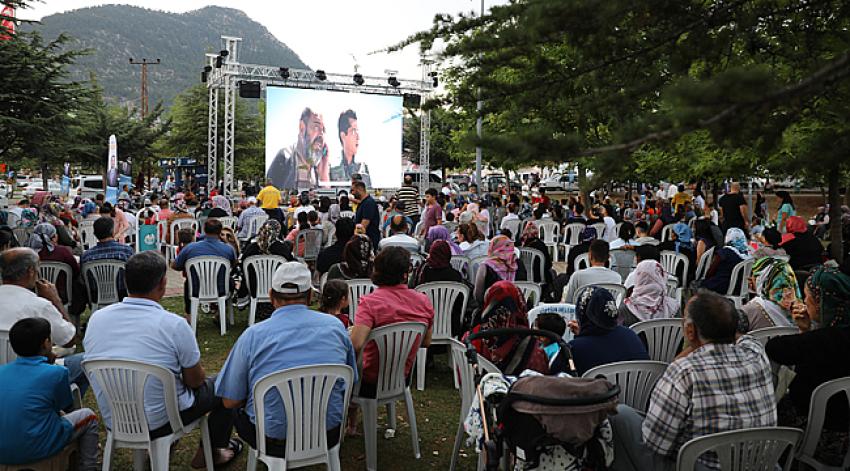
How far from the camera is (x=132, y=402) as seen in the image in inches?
127

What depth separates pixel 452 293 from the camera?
5.61m

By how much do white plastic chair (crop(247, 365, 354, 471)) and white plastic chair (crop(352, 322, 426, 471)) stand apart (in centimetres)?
68

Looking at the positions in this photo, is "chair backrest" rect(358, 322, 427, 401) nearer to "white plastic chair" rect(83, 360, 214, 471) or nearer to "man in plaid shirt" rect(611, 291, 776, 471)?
"white plastic chair" rect(83, 360, 214, 471)

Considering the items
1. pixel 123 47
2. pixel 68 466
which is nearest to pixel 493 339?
pixel 68 466

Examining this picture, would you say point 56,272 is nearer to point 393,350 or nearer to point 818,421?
point 393,350

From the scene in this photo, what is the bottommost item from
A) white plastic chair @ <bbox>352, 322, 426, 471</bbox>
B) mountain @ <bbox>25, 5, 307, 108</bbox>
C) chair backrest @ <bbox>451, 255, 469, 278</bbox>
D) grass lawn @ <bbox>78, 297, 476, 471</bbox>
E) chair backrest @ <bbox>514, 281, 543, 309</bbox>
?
grass lawn @ <bbox>78, 297, 476, 471</bbox>

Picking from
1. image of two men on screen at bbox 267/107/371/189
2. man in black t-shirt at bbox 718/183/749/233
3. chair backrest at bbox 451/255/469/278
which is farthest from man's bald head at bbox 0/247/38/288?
image of two men on screen at bbox 267/107/371/189

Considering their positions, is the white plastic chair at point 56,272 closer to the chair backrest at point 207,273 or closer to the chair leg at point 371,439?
the chair backrest at point 207,273

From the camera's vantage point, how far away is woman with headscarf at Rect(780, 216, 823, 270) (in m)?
7.34

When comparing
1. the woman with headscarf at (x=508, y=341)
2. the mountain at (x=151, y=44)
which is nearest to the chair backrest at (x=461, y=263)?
the woman with headscarf at (x=508, y=341)

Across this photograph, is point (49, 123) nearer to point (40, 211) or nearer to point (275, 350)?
point (40, 211)

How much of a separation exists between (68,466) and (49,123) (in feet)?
40.0

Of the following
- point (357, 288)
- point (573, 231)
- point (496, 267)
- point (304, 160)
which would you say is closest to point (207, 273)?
point (357, 288)

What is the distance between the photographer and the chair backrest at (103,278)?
6.44 metres
